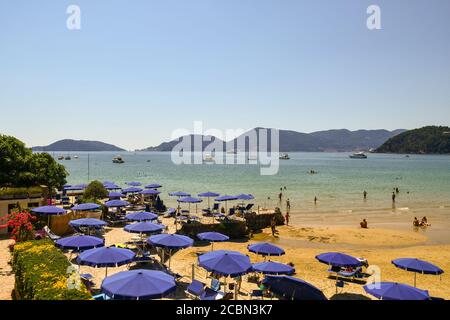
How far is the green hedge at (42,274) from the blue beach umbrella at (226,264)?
13.1 feet

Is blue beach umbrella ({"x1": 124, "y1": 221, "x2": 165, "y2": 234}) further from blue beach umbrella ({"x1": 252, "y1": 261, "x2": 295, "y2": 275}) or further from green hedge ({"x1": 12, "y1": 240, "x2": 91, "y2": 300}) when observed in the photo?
blue beach umbrella ({"x1": 252, "y1": 261, "x2": 295, "y2": 275})

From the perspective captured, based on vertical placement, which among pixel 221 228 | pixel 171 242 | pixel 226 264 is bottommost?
pixel 221 228

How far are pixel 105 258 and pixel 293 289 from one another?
627 centimetres

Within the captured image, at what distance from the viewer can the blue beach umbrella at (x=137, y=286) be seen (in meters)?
8.44

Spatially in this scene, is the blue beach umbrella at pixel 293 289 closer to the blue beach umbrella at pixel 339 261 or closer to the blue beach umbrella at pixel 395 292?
the blue beach umbrella at pixel 395 292

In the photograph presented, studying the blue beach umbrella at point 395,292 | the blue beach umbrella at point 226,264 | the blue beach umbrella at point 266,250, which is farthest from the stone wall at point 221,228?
the blue beach umbrella at point 395,292

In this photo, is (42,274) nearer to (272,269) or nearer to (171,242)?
(171,242)

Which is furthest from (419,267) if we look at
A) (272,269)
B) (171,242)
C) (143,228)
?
(143,228)

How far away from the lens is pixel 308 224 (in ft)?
100

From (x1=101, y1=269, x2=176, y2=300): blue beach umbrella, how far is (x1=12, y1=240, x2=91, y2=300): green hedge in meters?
0.60

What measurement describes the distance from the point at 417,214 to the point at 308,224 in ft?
48.6

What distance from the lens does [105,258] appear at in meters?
11.1
